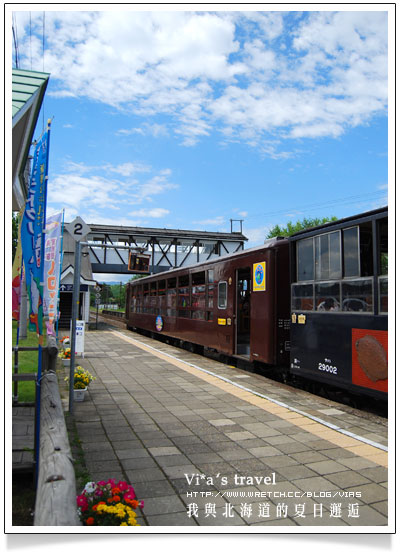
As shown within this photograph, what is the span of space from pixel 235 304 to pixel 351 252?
178 inches

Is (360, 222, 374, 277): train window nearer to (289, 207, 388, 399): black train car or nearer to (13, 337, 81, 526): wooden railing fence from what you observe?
(289, 207, 388, 399): black train car

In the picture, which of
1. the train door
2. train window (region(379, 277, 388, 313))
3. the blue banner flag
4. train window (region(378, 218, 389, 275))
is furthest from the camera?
the train door

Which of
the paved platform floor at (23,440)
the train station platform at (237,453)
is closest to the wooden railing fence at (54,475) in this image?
the paved platform floor at (23,440)

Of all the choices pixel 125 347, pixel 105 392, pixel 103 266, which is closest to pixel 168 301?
pixel 125 347

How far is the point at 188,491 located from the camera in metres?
3.80

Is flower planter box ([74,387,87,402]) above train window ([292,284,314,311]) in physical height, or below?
below

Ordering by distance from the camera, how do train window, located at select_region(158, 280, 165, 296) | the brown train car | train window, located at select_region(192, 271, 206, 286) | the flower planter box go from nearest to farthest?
1. the flower planter box
2. the brown train car
3. train window, located at select_region(192, 271, 206, 286)
4. train window, located at select_region(158, 280, 165, 296)

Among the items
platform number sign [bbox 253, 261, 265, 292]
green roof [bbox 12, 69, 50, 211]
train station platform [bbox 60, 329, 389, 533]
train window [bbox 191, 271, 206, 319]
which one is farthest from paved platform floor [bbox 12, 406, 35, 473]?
train window [bbox 191, 271, 206, 319]

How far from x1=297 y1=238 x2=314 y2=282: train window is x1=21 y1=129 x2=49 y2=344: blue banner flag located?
4.31 meters

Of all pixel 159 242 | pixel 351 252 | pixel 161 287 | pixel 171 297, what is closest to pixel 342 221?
pixel 351 252

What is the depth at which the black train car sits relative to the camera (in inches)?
235

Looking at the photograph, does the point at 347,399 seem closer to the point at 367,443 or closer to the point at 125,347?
the point at 367,443

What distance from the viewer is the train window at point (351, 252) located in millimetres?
6422

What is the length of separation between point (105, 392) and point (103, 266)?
2576 cm
